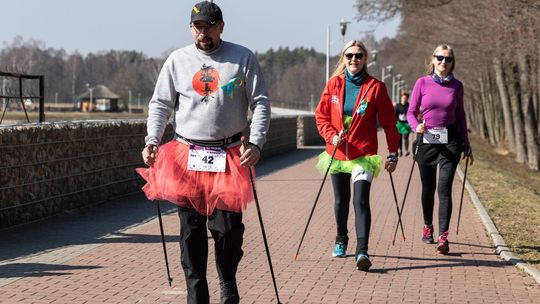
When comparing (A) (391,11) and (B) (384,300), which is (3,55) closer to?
(A) (391,11)

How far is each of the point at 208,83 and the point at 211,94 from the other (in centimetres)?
7

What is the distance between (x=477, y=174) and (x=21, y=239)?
1344 centimetres

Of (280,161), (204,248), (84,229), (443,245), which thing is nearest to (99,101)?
(280,161)

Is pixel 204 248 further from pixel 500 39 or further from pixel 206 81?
pixel 500 39

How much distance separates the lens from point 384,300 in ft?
22.3

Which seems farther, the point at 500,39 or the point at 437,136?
the point at 500,39

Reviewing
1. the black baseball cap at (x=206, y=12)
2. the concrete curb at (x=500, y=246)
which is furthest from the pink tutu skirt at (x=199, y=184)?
the concrete curb at (x=500, y=246)

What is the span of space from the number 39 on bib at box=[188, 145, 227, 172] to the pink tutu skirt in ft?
0.11

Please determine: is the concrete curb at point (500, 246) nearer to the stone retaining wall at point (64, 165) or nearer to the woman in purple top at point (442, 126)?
the woman in purple top at point (442, 126)

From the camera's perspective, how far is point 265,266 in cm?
817

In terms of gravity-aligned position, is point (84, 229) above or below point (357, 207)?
below

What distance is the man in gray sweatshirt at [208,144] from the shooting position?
18.4 feet

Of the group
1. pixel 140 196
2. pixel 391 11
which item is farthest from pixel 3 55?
pixel 140 196

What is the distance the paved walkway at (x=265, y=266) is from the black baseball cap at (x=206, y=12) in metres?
2.13
